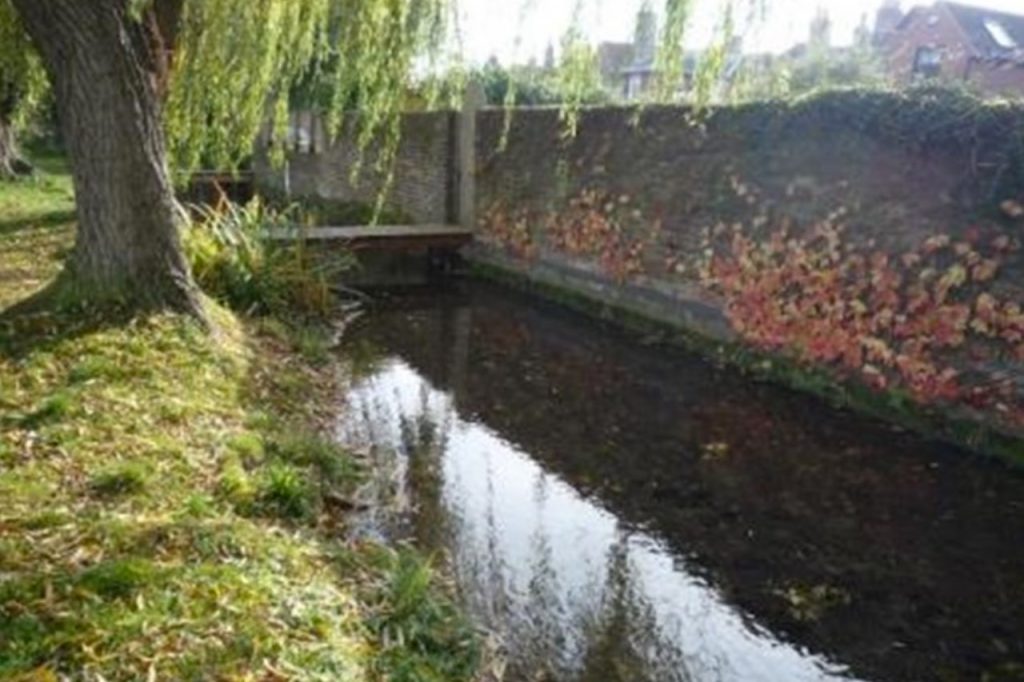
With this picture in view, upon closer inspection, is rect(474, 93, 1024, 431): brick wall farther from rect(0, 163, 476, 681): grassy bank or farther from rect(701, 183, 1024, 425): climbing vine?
rect(0, 163, 476, 681): grassy bank

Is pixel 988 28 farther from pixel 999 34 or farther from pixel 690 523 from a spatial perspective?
pixel 690 523

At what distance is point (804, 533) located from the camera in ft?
15.7

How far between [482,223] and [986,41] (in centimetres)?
2166

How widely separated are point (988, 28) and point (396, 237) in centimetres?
2356

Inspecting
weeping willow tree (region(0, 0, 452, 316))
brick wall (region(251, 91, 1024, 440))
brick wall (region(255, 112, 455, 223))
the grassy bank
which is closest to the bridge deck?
brick wall (region(255, 112, 455, 223))

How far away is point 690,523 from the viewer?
16.0ft

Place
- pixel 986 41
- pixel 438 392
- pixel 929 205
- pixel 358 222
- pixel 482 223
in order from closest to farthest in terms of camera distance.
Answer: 1. pixel 929 205
2. pixel 438 392
3. pixel 482 223
4. pixel 358 222
5. pixel 986 41

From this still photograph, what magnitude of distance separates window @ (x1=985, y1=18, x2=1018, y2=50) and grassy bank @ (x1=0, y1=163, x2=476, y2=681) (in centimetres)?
2776

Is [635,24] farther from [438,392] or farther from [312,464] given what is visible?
[438,392]

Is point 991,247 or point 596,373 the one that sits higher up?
point 991,247

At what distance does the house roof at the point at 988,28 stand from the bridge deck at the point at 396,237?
20393mm

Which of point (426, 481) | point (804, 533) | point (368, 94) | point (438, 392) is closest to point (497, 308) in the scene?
point (438, 392)

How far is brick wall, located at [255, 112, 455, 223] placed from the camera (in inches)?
529

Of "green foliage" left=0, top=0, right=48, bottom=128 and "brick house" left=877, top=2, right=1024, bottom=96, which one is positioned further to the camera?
"brick house" left=877, top=2, right=1024, bottom=96
